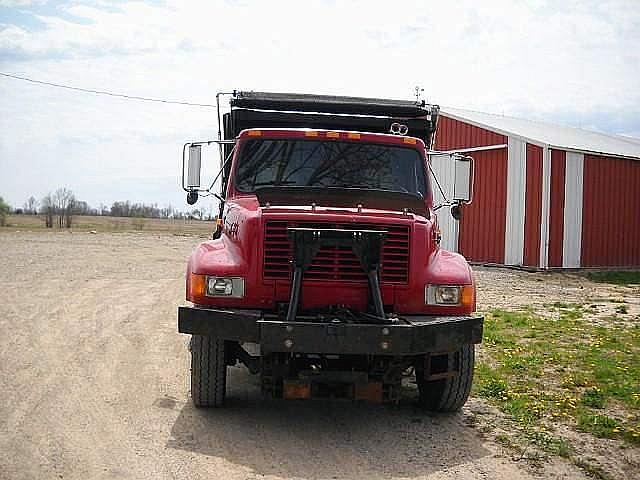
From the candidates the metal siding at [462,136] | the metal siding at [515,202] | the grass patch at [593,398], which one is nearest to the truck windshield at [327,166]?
the grass patch at [593,398]

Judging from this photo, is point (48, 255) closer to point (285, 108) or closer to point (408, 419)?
point (285, 108)

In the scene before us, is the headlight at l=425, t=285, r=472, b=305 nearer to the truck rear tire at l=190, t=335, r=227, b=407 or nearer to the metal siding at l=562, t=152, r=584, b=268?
the truck rear tire at l=190, t=335, r=227, b=407

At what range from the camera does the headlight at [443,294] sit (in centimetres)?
632

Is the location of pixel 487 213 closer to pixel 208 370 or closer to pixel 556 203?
pixel 556 203

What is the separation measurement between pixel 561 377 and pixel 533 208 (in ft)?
42.0

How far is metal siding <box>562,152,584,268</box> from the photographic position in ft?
66.6

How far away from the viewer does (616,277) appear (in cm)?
2075

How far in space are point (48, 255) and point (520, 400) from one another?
18967mm

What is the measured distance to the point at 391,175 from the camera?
746cm

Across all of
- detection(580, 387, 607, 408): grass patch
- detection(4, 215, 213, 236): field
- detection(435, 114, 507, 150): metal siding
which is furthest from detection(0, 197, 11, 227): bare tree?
detection(580, 387, 607, 408): grass patch

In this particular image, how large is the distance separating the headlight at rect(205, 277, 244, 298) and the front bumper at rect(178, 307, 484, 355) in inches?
9.0

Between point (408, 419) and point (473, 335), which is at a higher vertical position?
point (473, 335)

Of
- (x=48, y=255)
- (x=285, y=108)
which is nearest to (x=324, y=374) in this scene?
(x=285, y=108)

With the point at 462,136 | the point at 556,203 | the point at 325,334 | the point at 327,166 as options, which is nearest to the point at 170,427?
Result: the point at 325,334
